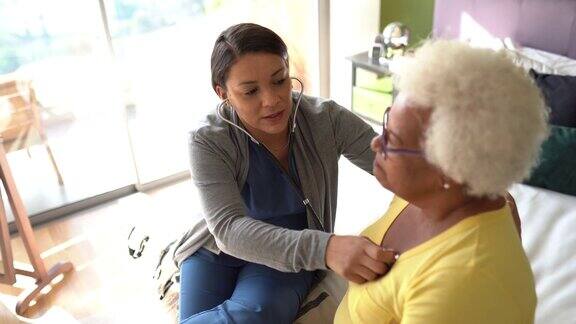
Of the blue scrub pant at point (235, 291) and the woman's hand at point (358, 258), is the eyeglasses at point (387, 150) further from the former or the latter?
the blue scrub pant at point (235, 291)

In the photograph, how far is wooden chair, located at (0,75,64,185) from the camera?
234 cm

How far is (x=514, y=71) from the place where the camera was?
68 centimetres

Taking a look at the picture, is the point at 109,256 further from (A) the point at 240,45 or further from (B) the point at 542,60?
(B) the point at 542,60

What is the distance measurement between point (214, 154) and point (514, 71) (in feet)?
2.43

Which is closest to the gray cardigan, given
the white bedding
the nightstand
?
the white bedding

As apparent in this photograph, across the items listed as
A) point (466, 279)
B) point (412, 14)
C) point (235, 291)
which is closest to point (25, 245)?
point (235, 291)

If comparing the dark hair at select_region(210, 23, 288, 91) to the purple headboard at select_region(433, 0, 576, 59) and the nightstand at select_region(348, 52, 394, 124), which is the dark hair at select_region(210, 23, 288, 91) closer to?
the purple headboard at select_region(433, 0, 576, 59)

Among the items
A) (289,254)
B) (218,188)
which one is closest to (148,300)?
(218,188)

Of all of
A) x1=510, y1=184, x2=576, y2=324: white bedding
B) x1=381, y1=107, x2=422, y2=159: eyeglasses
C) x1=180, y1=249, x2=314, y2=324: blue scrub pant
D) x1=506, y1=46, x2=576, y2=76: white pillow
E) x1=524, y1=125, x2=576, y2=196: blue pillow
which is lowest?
x1=510, y1=184, x2=576, y2=324: white bedding

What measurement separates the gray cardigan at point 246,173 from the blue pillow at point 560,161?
2.51 feet

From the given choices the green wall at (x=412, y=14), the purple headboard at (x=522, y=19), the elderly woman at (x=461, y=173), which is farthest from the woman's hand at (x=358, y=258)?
the green wall at (x=412, y=14)

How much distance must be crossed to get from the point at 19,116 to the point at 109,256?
88 cm

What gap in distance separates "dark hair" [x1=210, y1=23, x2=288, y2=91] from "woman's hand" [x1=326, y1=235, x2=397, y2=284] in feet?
1.69

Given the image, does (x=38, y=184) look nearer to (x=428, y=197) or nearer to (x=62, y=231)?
(x=62, y=231)
